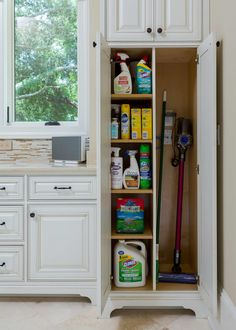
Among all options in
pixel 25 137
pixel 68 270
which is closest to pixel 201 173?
pixel 68 270

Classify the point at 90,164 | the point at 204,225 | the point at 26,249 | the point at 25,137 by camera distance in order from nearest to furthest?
1. the point at 204,225
2. the point at 26,249
3. the point at 90,164
4. the point at 25,137

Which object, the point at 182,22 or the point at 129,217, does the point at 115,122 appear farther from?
the point at 182,22

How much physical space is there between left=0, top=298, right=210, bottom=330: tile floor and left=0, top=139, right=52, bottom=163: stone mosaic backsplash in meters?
1.13

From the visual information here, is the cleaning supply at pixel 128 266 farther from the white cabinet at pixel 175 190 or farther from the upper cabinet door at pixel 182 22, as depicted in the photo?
the upper cabinet door at pixel 182 22

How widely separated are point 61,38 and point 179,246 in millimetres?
1960

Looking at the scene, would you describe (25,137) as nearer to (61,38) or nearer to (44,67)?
Result: (44,67)

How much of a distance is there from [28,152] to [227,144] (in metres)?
1.75

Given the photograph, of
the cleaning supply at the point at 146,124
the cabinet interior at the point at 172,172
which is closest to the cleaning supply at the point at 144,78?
the cleaning supply at the point at 146,124

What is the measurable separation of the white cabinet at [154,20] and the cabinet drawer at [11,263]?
5.01ft

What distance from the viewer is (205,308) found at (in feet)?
7.90

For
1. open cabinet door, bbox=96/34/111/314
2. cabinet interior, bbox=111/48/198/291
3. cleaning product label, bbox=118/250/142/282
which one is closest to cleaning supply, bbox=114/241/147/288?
cleaning product label, bbox=118/250/142/282

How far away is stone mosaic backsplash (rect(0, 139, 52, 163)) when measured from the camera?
124 inches

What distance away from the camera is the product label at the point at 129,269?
2.50 m

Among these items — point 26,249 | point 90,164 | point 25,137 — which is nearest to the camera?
point 26,249
